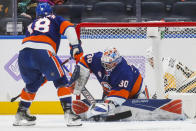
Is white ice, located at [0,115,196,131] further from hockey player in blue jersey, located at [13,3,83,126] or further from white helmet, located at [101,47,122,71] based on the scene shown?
white helmet, located at [101,47,122,71]

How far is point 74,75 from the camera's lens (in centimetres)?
464

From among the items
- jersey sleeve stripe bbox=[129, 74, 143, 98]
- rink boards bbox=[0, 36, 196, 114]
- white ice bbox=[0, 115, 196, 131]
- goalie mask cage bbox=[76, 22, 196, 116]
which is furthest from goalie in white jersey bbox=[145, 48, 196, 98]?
white ice bbox=[0, 115, 196, 131]

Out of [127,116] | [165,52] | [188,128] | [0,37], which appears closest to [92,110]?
[127,116]

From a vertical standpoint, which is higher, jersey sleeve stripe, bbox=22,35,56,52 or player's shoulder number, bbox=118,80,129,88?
jersey sleeve stripe, bbox=22,35,56,52

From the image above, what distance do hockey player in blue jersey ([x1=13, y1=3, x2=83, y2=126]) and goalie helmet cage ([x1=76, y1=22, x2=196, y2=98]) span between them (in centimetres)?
103

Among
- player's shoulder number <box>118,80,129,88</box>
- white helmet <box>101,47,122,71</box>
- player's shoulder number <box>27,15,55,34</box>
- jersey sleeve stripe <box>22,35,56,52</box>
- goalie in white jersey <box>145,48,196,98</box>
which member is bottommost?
goalie in white jersey <box>145,48,196,98</box>

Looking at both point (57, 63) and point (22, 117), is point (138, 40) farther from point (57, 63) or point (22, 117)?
point (22, 117)

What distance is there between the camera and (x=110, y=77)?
14.9 ft

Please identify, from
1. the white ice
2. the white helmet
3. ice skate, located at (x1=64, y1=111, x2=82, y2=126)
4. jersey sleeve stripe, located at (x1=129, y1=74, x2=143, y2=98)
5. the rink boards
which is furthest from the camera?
the rink boards

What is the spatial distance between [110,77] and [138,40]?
124cm

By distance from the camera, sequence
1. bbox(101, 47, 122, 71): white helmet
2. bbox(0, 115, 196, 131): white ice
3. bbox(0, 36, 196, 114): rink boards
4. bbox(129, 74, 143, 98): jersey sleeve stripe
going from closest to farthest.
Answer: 1. bbox(0, 115, 196, 131): white ice
2. bbox(101, 47, 122, 71): white helmet
3. bbox(129, 74, 143, 98): jersey sleeve stripe
4. bbox(0, 36, 196, 114): rink boards

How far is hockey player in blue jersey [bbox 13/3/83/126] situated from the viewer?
13.5 feet

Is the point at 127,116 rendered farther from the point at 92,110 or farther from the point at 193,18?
the point at 193,18

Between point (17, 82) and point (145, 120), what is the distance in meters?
1.77
